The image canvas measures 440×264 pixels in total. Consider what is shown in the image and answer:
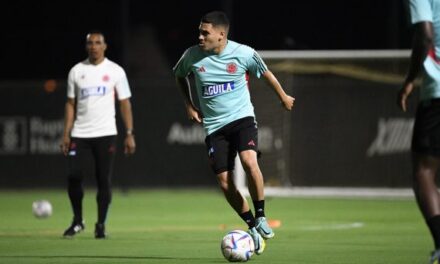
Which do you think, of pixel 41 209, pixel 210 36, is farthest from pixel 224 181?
pixel 41 209

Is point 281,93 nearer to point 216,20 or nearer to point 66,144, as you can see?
point 216,20

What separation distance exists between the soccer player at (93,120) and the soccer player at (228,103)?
2.51 meters

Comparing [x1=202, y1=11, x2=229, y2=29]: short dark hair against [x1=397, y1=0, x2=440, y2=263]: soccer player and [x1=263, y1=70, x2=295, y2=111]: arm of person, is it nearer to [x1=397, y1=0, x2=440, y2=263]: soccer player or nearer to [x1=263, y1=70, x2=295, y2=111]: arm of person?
[x1=263, y1=70, x2=295, y2=111]: arm of person

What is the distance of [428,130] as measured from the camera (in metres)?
7.31

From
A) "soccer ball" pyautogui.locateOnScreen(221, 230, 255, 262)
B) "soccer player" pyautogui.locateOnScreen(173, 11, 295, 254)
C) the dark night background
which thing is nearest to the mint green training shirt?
"soccer player" pyautogui.locateOnScreen(173, 11, 295, 254)

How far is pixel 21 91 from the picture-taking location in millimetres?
22781

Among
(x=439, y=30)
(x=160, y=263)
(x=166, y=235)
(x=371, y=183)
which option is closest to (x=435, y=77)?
(x=439, y=30)

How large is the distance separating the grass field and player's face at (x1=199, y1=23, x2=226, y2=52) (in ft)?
6.10

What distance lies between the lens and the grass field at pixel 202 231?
9945mm

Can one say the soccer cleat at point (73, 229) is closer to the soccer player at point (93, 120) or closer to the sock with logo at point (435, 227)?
the soccer player at point (93, 120)

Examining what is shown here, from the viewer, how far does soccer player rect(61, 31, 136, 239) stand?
12367 millimetres

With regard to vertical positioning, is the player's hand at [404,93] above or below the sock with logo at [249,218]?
above

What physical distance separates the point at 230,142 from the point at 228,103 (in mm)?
351

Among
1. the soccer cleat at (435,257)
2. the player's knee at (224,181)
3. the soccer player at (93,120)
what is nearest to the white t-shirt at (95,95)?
the soccer player at (93,120)
